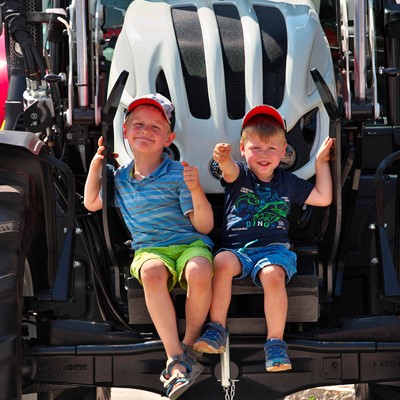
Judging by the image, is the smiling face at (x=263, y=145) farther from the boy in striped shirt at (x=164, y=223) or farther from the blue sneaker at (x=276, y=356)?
the blue sneaker at (x=276, y=356)

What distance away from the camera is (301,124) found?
5.11m

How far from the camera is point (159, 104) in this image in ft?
15.4

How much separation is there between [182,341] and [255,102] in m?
1.24

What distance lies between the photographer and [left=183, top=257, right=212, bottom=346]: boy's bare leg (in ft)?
14.4

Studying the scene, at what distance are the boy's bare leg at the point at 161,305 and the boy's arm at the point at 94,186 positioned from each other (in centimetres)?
49

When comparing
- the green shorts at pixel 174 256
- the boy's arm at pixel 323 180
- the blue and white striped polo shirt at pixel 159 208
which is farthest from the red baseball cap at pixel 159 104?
the boy's arm at pixel 323 180

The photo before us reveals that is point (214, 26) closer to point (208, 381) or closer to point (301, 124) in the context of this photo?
point (301, 124)

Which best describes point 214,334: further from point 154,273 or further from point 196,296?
point 154,273

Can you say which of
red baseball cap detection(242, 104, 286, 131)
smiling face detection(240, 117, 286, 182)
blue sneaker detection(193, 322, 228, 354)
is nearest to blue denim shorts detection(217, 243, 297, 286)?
blue sneaker detection(193, 322, 228, 354)

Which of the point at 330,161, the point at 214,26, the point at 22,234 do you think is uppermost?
the point at 214,26

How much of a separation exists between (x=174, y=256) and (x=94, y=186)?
1.68 feet

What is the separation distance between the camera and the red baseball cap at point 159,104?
15.5 feet

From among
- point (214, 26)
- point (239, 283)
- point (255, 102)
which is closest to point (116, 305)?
point (239, 283)

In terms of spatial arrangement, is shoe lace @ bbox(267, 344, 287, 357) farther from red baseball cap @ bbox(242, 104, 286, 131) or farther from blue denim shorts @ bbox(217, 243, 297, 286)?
red baseball cap @ bbox(242, 104, 286, 131)
